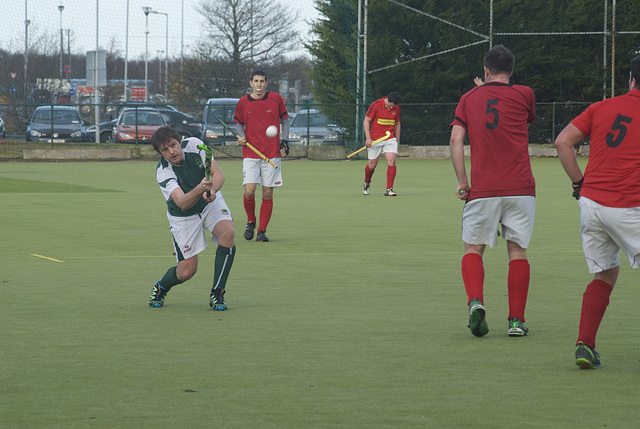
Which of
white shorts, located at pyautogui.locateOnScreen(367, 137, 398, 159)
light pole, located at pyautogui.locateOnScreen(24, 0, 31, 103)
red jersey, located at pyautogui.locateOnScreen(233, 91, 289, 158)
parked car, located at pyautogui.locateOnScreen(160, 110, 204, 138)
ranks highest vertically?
light pole, located at pyautogui.locateOnScreen(24, 0, 31, 103)

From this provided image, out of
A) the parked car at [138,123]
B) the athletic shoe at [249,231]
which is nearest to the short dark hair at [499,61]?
the athletic shoe at [249,231]

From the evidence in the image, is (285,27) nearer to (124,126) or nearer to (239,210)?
(124,126)

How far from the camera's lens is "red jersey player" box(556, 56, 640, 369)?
512 cm

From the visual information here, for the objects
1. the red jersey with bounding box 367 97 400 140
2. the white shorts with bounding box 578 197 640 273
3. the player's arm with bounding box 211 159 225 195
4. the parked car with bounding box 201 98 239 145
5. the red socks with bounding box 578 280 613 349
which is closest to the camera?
the white shorts with bounding box 578 197 640 273

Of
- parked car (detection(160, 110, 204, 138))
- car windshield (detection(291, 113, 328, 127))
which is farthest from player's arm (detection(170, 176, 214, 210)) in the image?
parked car (detection(160, 110, 204, 138))

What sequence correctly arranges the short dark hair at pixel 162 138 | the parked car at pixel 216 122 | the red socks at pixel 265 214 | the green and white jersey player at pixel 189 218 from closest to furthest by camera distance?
1. the short dark hair at pixel 162 138
2. the green and white jersey player at pixel 189 218
3. the red socks at pixel 265 214
4. the parked car at pixel 216 122

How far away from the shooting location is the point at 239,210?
1605 centimetres

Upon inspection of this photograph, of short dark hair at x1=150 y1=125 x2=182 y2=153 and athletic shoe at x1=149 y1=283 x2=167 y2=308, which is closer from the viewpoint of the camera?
short dark hair at x1=150 y1=125 x2=182 y2=153

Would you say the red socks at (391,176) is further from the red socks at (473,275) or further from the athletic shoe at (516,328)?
the athletic shoe at (516,328)

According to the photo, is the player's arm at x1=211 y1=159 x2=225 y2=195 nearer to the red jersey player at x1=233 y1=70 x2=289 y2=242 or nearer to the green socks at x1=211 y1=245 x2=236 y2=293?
the green socks at x1=211 y1=245 x2=236 y2=293

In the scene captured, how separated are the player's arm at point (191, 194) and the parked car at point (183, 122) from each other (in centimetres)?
2787

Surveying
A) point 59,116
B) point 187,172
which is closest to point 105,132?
point 59,116

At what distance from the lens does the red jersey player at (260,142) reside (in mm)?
12195

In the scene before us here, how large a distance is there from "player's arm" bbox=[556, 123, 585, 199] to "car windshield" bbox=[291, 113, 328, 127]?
95.7ft
